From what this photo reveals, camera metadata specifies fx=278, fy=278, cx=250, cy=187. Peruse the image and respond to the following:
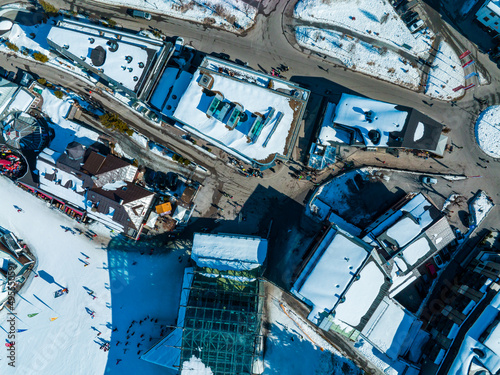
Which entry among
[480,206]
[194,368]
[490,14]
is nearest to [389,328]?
[480,206]

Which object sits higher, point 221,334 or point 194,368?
point 221,334

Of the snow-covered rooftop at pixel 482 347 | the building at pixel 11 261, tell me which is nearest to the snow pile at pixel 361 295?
the snow-covered rooftop at pixel 482 347

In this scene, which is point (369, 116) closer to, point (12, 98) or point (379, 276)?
point (379, 276)

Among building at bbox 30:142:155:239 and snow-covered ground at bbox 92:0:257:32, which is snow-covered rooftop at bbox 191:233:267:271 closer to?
building at bbox 30:142:155:239

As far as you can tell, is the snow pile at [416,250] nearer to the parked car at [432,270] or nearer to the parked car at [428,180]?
the parked car at [432,270]

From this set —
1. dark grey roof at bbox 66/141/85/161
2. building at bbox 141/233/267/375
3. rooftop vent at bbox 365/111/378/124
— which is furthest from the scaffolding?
rooftop vent at bbox 365/111/378/124

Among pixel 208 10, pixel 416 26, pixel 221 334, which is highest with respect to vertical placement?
pixel 416 26
